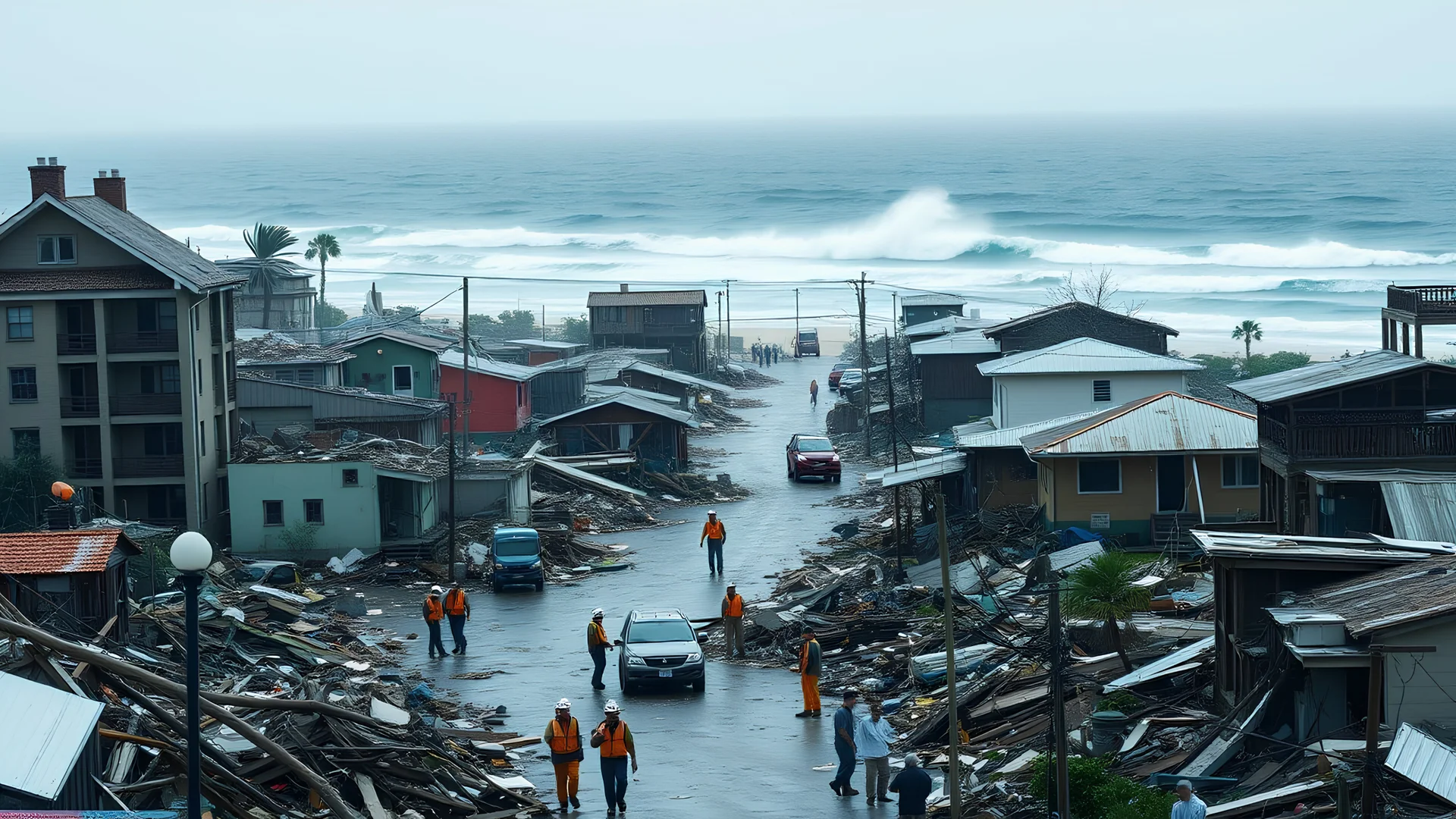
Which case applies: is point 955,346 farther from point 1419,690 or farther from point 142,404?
point 1419,690

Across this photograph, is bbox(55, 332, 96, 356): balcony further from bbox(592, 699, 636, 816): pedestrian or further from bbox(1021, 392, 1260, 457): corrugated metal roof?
bbox(592, 699, 636, 816): pedestrian

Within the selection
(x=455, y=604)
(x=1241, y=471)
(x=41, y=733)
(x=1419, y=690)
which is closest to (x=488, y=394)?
(x=455, y=604)

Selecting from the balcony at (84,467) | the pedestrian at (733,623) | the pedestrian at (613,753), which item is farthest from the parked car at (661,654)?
the balcony at (84,467)

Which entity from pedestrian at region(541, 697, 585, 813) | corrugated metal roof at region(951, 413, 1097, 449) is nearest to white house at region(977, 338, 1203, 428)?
corrugated metal roof at region(951, 413, 1097, 449)

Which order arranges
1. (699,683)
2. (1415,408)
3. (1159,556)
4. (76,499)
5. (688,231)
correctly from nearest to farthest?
1. (699,683)
2. (1415,408)
3. (1159,556)
4. (76,499)
5. (688,231)

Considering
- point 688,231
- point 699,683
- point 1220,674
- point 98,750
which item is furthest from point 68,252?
point 688,231

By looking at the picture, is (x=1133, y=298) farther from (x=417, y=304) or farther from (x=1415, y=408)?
(x=1415, y=408)

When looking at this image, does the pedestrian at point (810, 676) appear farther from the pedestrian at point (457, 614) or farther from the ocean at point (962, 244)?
the ocean at point (962, 244)

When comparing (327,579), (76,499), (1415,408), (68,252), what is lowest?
(327,579)
